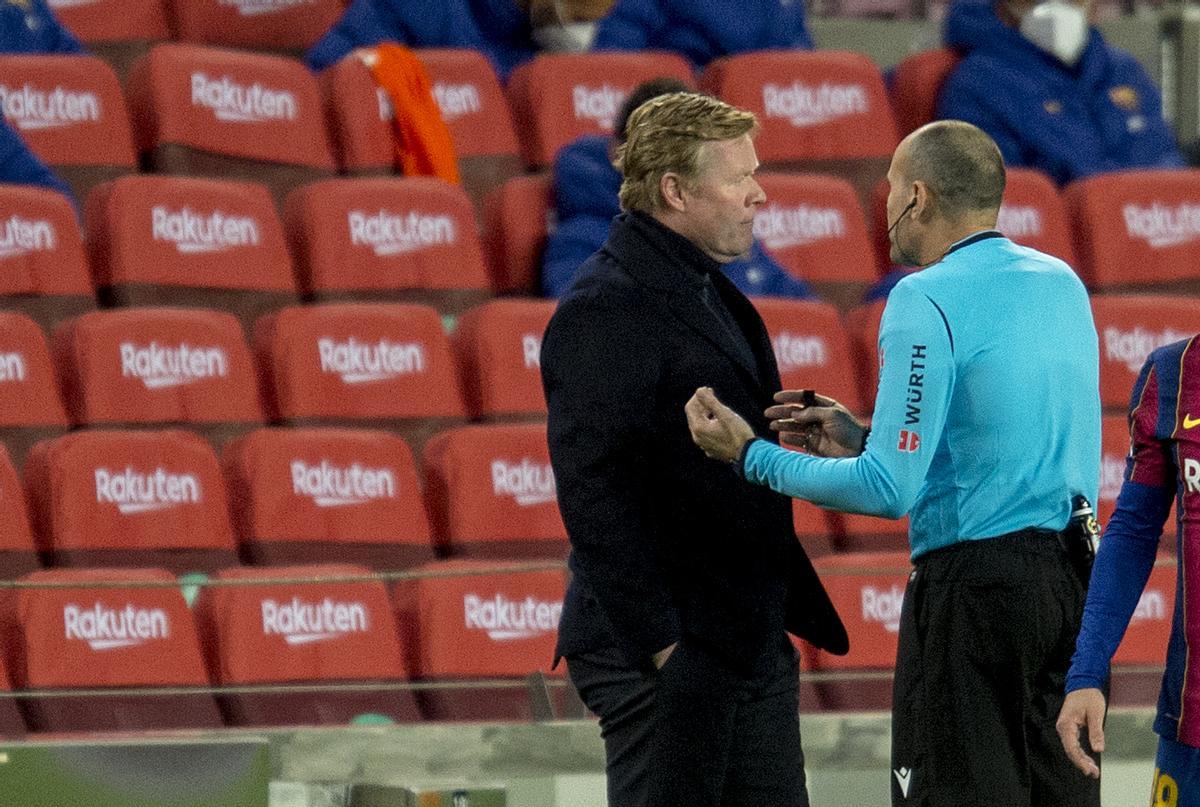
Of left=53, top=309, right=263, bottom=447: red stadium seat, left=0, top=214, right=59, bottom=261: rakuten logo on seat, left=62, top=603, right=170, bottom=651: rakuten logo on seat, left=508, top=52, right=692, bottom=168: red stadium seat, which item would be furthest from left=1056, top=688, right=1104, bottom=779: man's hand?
left=508, top=52, right=692, bottom=168: red stadium seat

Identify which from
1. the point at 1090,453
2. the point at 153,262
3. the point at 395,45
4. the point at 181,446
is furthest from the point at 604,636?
the point at 395,45

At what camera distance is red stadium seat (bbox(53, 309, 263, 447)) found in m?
4.88

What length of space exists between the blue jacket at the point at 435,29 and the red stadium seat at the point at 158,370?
143 cm

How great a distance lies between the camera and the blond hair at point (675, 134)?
287cm

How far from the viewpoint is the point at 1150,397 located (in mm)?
2529

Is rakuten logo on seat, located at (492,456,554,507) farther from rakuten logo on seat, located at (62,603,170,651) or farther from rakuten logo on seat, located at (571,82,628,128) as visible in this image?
rakuten logo on seat, located at (571,82,628,128)

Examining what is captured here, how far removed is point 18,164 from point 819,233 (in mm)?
2138

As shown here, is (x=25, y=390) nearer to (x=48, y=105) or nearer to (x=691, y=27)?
(x=48, y=105)

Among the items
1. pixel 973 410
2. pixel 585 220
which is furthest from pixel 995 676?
pixel 585 220

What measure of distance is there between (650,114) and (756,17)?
3865 millimetres

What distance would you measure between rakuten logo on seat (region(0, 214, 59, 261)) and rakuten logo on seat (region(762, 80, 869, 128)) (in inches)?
86.2

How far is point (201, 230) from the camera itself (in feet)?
17.5

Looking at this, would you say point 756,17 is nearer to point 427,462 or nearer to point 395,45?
point 395,45

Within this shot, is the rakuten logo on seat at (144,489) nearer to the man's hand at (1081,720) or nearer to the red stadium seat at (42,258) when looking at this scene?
the red stadium seat at (42,258)
